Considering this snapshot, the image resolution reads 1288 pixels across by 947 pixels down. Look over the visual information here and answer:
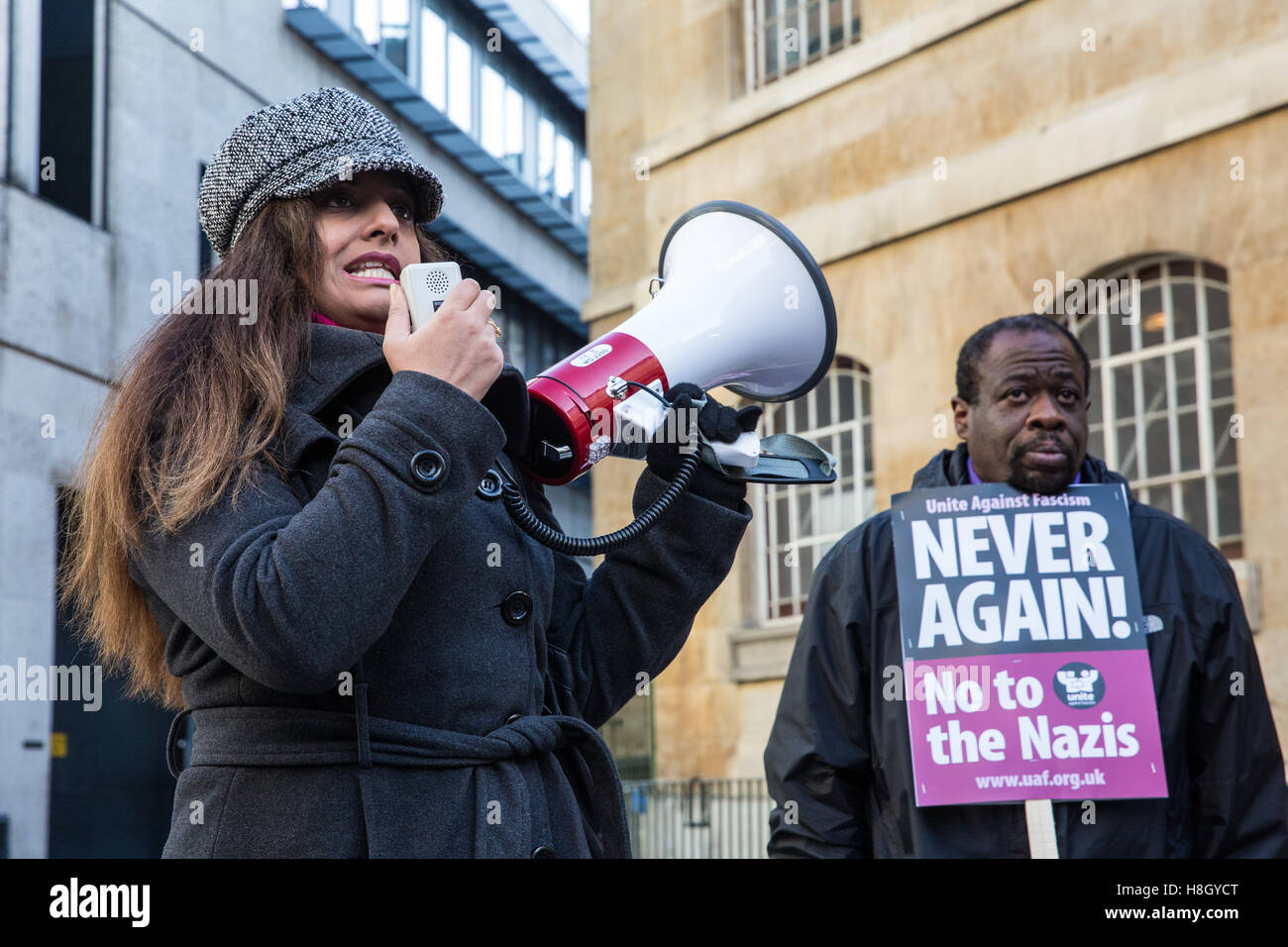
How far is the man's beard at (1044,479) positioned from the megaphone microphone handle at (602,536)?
72.5 inches

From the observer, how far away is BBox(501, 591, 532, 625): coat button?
228cm

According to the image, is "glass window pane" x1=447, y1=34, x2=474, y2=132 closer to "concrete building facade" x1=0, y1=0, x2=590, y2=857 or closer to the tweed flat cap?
"concrete building facade" x1=0, y1=0, x2=590, y2=857

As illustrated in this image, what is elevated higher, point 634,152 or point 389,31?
point 389,31

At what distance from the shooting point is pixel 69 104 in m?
16.0

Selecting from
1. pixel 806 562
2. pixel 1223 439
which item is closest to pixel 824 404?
pixel 806 562

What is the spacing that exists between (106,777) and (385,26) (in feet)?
36.2

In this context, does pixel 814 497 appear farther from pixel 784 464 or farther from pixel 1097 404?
pixel 784 464

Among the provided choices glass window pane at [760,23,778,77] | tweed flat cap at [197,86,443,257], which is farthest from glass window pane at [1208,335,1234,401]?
tweed flat cap at [197,86,443,257]

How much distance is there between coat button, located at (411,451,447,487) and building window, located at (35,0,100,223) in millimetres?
14796

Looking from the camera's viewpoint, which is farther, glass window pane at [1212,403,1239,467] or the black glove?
glass window pane at [1212,403,1239,467]
